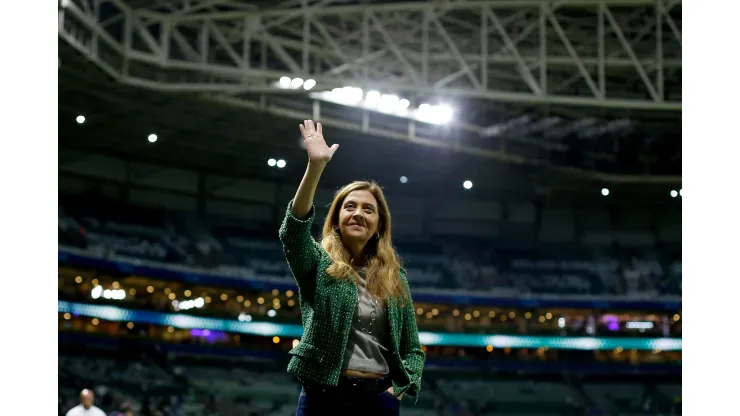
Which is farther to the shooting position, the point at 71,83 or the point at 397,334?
the point at 71,83

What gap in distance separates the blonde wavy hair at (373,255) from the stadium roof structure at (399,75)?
44.6 ft

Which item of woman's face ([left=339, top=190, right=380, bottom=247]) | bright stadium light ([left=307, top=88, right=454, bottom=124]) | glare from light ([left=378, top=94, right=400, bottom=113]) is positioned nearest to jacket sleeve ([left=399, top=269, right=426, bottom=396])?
woman's face ([left=339, top=190, right=380, bottom=247])

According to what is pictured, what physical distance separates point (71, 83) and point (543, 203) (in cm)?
1707

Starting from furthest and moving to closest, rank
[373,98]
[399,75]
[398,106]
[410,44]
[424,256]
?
[424,256] < [398,106] < [373,98] < [399,75] < [410,44]

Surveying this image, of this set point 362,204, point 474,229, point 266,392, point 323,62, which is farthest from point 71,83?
point 362,204

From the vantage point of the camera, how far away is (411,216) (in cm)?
3341

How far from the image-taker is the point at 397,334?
3307 millimetres

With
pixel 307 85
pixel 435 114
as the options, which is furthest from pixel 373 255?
pixel 435 114

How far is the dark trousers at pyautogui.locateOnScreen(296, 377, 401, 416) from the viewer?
10.5ft

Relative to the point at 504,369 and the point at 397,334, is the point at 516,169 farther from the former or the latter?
the point at 397,334

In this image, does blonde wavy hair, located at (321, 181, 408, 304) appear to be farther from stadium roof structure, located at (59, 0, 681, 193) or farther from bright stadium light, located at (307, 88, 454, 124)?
bright stadium light, located at (307, 88, 454, 124)

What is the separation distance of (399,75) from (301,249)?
874 inches

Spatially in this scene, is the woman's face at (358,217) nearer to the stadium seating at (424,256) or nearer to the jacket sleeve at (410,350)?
the jacket sleeve at (410,350)

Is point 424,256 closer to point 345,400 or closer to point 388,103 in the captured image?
point 388,103
